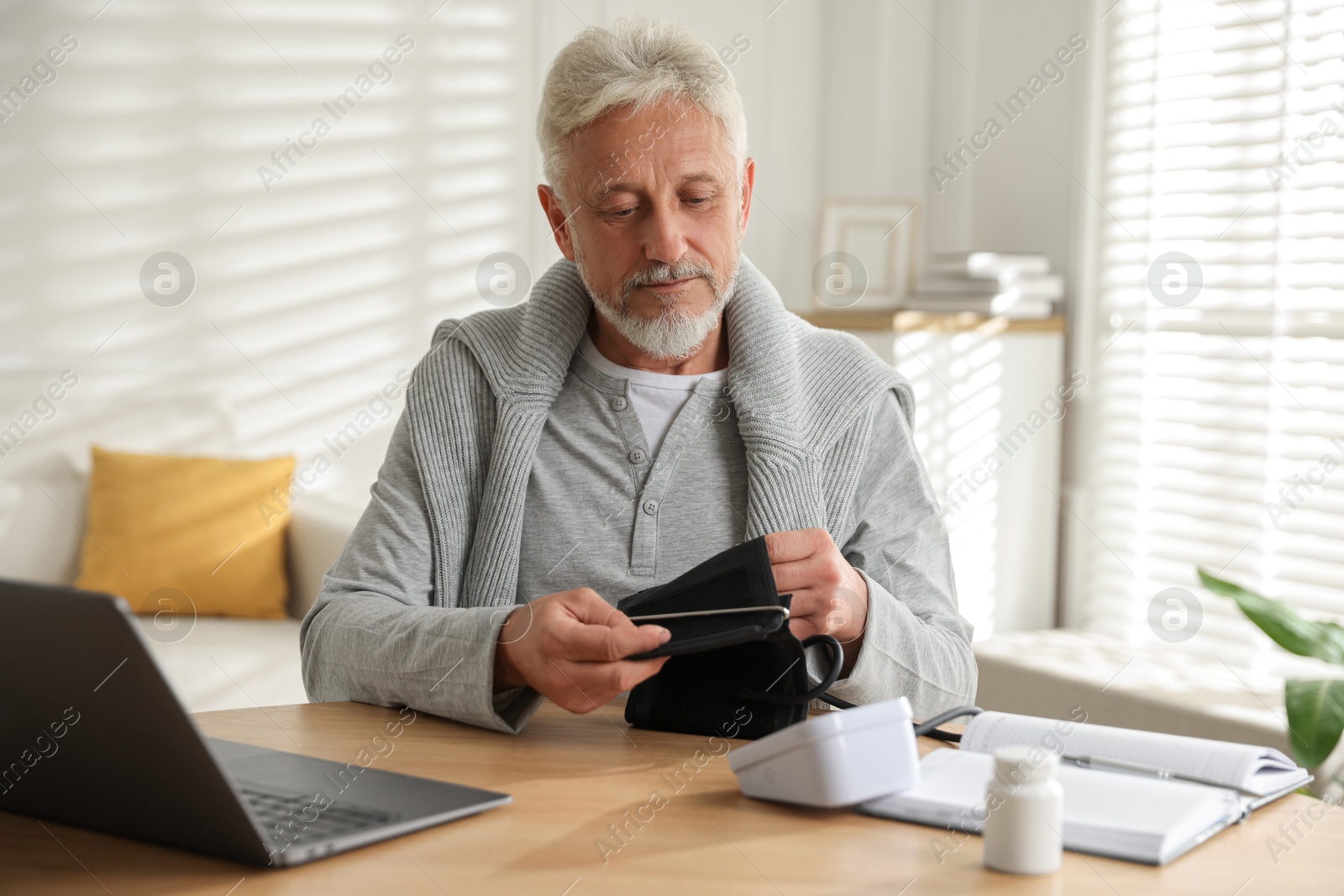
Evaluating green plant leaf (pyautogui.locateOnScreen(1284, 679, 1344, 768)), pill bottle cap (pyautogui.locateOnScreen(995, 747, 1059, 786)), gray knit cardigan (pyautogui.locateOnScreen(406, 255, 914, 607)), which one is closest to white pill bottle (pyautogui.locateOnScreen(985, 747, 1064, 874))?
pill bottle cap (pyautogui.locateOnScreen(995, 747, 1059, 786))

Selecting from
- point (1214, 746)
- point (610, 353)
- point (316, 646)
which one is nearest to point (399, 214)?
point (610, 353)

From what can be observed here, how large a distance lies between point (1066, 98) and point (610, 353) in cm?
201

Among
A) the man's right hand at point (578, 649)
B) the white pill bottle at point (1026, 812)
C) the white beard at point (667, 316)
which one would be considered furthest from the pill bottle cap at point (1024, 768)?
the white beard at point (667, 316)

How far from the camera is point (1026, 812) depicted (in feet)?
2.41

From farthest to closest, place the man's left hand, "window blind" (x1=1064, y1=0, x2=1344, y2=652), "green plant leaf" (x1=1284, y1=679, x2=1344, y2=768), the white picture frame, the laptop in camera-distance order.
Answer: the white picture frame → "window blind" (x1=1064, y1=0, x2=1344, y2=652) → "green plant leaf" (x1=1284, y1=679, x2=1344, y2=768) → the man's left hand → the laptop

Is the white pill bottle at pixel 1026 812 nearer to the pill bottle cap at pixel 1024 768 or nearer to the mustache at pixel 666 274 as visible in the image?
the pill bottle cap at pixel 1024 768

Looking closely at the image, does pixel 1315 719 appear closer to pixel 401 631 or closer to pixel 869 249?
pixel 401 631

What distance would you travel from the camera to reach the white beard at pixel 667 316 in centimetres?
143

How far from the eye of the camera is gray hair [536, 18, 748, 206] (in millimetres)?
1393

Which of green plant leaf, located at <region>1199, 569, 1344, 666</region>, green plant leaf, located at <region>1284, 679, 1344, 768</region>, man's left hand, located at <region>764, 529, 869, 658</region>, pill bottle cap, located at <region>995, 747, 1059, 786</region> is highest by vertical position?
man's left hand, located at <region>764, 529, 869, 658</region>

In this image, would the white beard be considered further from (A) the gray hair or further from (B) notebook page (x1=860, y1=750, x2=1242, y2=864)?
(B) notebook page (x1=860, y1=750, x2=1242, y2=864)

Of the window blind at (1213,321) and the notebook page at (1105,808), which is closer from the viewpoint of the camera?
the notebook page at (1105,808)

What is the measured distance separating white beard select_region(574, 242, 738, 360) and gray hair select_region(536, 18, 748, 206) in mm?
147

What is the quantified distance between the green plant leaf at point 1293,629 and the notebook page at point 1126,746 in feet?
3.96
